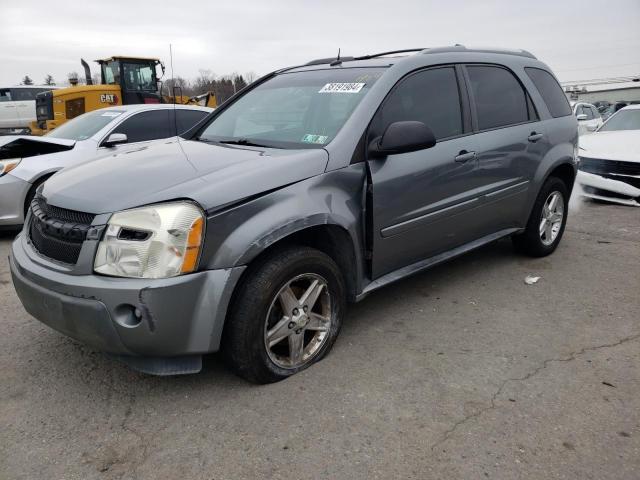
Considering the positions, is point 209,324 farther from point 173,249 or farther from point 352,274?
point 352,274

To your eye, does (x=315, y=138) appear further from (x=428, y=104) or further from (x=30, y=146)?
(x=30, y=146)

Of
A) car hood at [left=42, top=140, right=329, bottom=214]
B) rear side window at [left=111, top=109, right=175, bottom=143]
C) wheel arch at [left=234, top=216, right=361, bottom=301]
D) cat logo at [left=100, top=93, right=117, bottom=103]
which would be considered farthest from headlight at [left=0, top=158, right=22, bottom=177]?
cat logo at [left=100, top=93, right=117, bottom=103]

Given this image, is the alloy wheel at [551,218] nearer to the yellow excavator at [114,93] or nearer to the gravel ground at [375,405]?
the gravel ground at [375,405]

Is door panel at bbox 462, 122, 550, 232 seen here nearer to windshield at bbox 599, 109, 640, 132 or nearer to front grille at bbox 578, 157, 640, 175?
front grille at bbox 578, 157, 640, 175

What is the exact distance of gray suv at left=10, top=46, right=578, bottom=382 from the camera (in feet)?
8.05

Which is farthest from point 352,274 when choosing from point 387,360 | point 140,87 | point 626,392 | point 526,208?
point 140,87

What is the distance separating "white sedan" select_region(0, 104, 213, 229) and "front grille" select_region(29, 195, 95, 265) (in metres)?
2.50

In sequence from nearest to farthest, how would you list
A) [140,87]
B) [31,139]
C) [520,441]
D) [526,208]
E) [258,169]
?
1. [520,441]
2. [258,169]
3. [526,208]
4. [31,139]
5. [140,87]

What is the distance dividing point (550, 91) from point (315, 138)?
9.30 ft

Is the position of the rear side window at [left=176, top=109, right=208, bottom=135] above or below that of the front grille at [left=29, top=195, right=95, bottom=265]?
above

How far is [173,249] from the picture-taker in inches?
95.3

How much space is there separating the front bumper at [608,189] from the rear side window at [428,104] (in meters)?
4.68

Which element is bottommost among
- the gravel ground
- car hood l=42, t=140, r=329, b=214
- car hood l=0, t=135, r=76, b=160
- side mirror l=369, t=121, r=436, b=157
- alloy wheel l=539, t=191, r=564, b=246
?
the gravel ground

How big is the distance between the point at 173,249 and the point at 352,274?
1172mm
